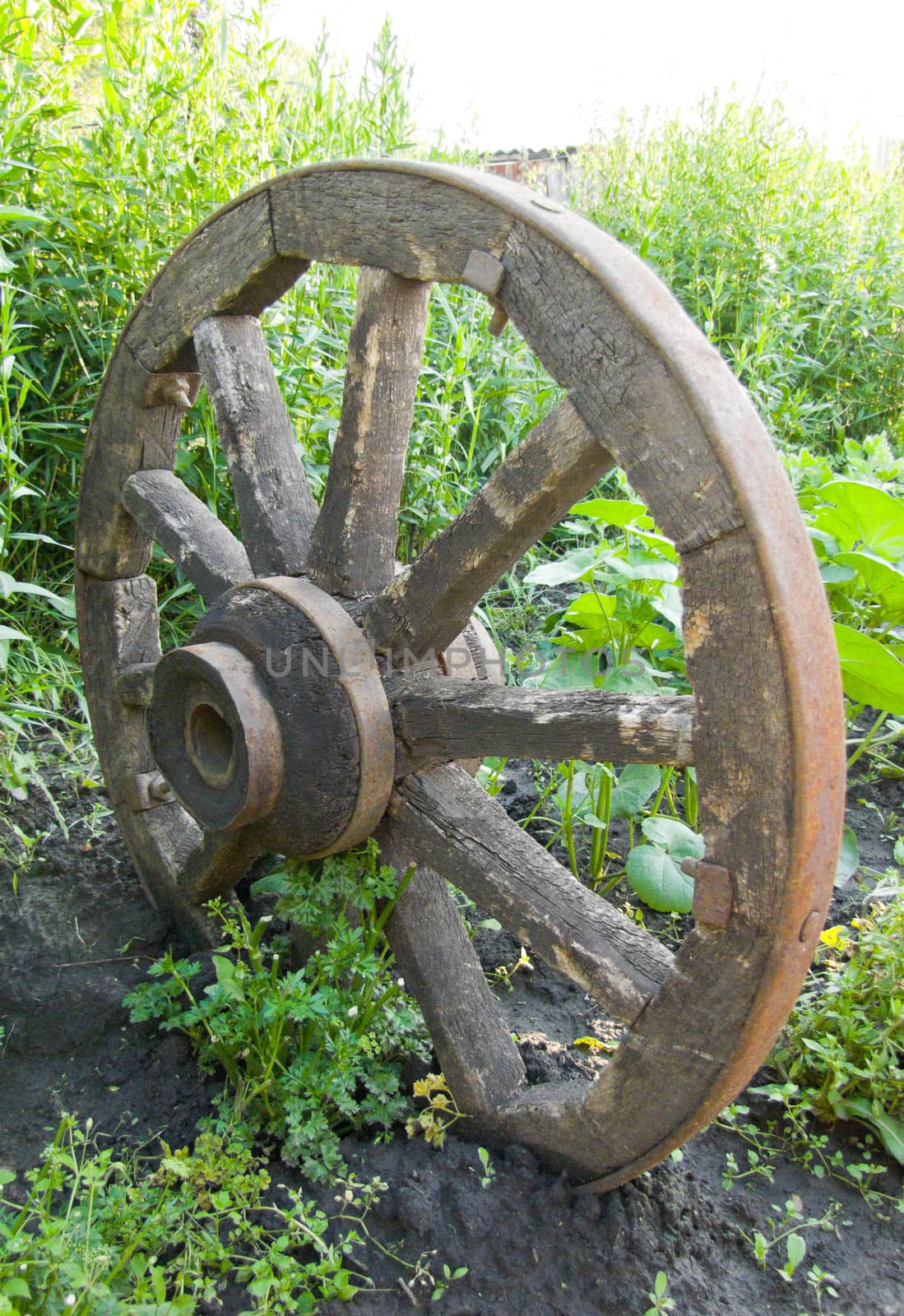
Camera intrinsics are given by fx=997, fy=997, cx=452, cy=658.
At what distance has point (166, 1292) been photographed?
1407mm

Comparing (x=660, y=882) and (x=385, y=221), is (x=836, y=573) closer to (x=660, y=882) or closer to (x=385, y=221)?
(x=660, y=882)

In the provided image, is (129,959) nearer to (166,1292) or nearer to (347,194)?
(166,1292)

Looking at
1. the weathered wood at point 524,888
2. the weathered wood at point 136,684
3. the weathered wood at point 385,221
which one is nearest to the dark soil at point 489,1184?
the weathered wood at point 524,888

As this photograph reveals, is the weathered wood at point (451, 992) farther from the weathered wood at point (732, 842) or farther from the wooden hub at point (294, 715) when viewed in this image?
the weathered wood at point (732, 842)

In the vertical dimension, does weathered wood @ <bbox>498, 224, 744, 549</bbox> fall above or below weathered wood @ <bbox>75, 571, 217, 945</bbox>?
above

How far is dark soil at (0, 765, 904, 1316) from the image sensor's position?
1.45m

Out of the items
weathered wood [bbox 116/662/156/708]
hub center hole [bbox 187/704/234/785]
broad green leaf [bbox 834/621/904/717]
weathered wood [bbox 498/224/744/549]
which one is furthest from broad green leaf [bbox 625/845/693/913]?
weathered wood [bbox 116/662/156/708]

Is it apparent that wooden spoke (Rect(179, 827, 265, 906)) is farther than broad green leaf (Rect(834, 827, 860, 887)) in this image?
No

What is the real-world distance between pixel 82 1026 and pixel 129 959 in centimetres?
21

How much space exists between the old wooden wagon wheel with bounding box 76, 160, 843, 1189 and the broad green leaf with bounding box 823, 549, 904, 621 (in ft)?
3.00

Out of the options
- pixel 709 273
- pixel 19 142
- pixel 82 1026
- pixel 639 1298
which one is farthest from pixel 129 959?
pixel 709 273

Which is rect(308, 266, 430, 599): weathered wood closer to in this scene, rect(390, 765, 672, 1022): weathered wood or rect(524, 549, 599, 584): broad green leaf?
rect(390, 765, 672, 1022): weathered wood

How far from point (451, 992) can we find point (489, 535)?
78 centimetres

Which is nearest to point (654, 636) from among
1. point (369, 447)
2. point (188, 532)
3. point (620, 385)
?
point (369, 447)
